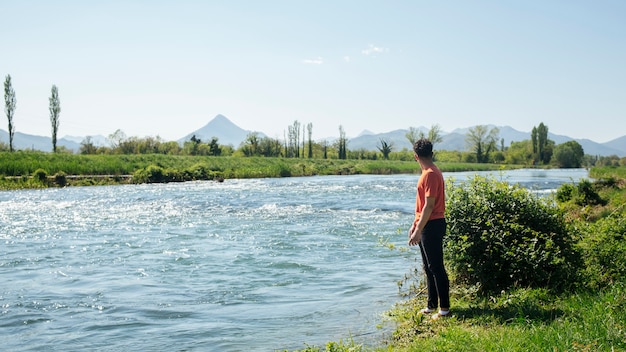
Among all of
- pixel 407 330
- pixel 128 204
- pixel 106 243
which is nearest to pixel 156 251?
pixel 106 243

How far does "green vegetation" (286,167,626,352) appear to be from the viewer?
4.86 m

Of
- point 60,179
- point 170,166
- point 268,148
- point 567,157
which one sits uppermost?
point 268,148

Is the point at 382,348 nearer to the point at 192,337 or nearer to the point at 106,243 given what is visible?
the point at 192,337

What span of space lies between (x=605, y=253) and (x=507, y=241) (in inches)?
49.2

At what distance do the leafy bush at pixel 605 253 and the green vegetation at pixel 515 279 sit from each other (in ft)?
0.04

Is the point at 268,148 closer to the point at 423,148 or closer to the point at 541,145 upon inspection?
the point at 541,145

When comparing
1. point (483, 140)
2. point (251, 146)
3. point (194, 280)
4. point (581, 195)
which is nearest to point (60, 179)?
point (194, 280)

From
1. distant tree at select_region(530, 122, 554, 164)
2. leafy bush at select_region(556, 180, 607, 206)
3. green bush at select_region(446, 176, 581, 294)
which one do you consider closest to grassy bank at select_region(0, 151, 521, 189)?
leafy bush at select_region(556, 180, 607, 206)

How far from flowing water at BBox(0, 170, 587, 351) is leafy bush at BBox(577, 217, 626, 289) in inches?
61.1

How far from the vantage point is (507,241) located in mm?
6711

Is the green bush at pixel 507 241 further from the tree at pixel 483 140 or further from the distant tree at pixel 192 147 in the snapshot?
the tree at pixel 483 140

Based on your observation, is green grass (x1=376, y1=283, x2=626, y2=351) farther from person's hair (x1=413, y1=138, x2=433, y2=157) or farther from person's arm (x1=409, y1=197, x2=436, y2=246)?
person's hair (x1=413, y1=138, x2=433, y2=157)

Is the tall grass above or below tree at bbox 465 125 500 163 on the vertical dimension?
below

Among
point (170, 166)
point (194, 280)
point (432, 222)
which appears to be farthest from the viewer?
point (170, 166)
